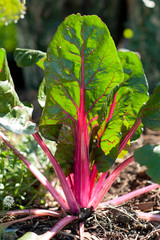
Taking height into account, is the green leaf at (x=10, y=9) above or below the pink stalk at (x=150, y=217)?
above

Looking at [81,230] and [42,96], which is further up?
[42,96]

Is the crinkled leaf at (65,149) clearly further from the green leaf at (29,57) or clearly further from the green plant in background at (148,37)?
the green plant in background at (148,37)

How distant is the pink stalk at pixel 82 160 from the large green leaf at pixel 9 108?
0.66 ft

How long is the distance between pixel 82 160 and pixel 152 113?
13.0 inches

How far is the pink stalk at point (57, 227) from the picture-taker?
1.08 metres

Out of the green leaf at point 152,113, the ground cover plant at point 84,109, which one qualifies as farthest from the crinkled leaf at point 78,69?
the green leaf at point 152,113

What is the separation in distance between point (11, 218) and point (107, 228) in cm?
40

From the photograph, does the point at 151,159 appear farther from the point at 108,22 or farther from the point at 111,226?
the point at 108,22

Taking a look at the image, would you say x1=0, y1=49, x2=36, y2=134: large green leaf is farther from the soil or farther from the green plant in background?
the green plant in background

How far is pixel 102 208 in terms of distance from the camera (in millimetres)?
1299

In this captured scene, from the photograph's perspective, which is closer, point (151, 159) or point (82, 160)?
point (151, 159)

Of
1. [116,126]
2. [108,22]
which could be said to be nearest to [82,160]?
[116,126]

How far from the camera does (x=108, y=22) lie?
15.4 ft

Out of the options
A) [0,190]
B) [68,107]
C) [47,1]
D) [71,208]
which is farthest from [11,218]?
[47,1]
